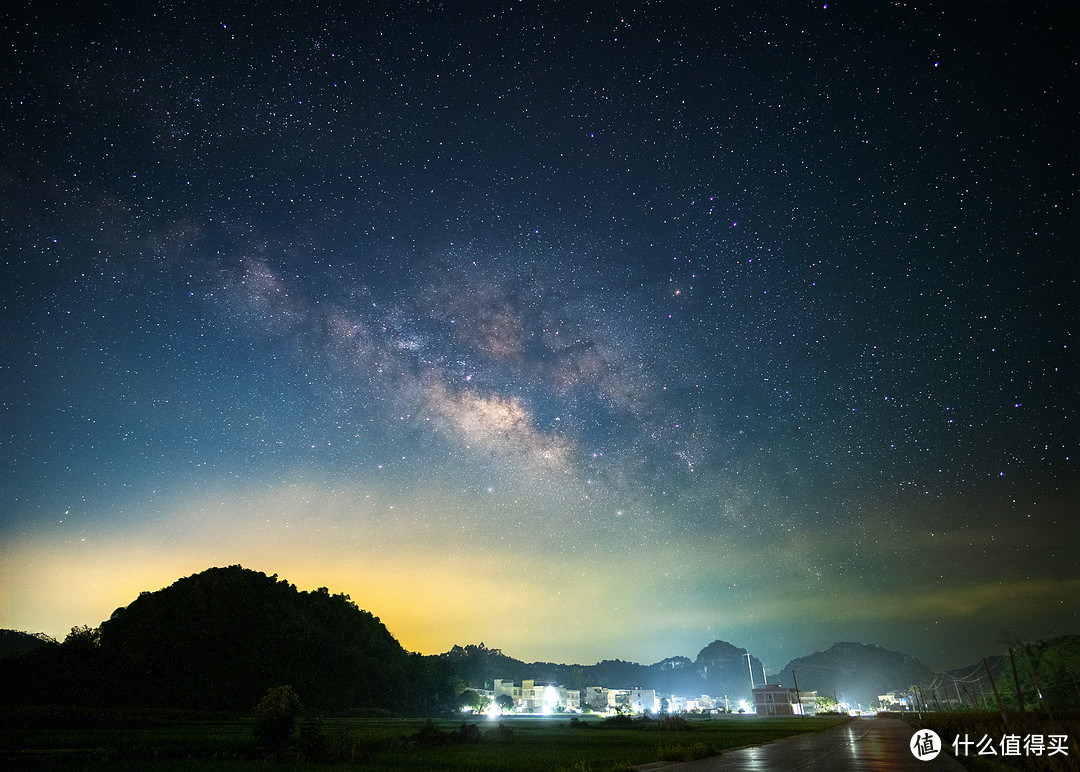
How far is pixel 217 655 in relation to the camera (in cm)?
7881

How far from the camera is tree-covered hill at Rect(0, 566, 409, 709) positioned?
228 feet

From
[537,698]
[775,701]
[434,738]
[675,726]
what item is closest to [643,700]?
[537,698]

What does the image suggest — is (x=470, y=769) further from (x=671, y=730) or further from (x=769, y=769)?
(x=671, y=730)

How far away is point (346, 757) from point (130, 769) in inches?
306

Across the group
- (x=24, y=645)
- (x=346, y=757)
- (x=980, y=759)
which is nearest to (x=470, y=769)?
(x=346, y=757)

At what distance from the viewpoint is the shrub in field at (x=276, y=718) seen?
24391 mm

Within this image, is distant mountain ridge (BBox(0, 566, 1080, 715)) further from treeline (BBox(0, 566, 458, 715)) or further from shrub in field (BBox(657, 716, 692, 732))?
shrub in field (BBox(657, 716, 692, 732))

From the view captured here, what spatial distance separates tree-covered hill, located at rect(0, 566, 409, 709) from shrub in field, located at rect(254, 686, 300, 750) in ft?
176

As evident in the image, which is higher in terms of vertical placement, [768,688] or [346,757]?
[346,757]

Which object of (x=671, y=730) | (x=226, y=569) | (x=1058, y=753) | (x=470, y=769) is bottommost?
(x=671, y=730)

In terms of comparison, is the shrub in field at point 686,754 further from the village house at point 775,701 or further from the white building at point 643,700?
the white building at point 643,700

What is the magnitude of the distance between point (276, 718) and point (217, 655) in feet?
222

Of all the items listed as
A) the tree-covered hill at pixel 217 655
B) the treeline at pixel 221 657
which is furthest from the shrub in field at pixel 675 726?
the treeline at pixel 221 657

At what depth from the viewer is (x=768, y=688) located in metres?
128
